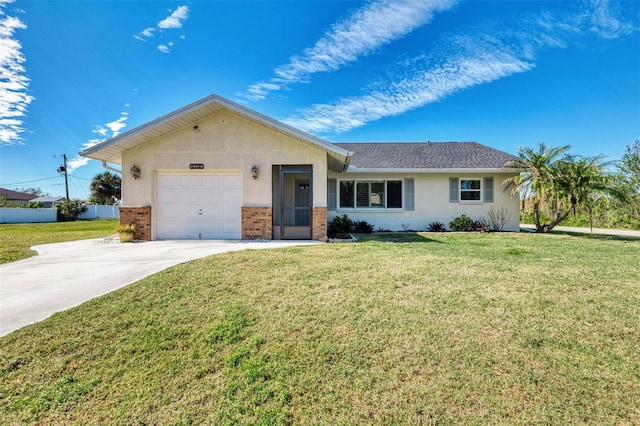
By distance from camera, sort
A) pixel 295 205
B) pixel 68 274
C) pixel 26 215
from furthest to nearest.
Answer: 1. pixel 26 215
2. pixel 295 205
3. pixel 68 274

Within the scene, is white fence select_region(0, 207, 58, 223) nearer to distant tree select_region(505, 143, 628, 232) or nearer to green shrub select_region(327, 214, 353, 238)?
green shrub select_region(327, 214, 353, 238)

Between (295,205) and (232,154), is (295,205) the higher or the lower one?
the lower one

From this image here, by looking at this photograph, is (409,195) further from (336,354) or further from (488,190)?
(336,354)

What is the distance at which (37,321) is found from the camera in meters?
3.58

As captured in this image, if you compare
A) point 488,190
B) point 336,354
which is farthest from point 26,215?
point 488,190

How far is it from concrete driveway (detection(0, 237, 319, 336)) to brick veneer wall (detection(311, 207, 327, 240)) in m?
3.93

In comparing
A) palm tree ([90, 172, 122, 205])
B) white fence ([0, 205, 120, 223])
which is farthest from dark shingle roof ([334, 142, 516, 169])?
palm tree ([90, 172, 122, 205])

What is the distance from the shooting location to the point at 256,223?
10.3 m

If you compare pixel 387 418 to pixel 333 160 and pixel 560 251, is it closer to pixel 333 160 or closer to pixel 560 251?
pixel 560 251

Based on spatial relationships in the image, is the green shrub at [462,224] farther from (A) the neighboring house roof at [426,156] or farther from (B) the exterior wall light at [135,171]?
(B) the exterior wall light at [135,171]

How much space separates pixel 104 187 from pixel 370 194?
4101 centimetres

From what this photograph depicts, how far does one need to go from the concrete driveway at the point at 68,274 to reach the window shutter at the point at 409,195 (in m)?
9.76

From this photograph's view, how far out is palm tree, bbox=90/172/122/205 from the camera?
1553 inches

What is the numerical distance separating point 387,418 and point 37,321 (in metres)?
4.26
